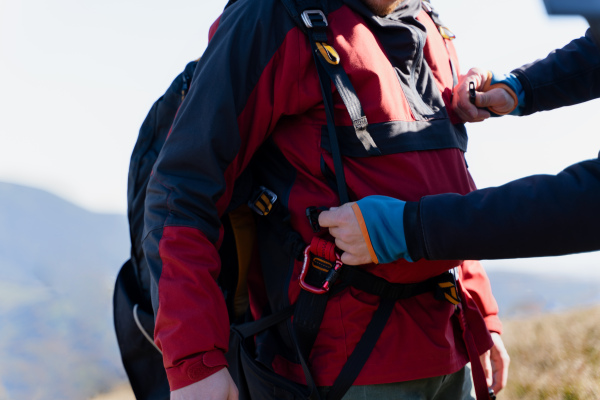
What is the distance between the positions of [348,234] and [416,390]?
0.57m

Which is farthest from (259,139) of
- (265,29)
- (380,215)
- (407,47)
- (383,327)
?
(383,327)

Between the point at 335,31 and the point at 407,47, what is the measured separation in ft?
0.92

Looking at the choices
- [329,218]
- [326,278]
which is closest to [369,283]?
[326,278]

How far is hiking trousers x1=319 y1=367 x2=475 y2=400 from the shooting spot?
154cm

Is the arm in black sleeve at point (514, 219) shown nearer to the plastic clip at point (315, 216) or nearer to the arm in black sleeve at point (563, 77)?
the plastic clip at point (315, 216)

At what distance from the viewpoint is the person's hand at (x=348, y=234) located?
1.47 m

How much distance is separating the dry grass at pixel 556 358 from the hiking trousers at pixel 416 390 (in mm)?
1779

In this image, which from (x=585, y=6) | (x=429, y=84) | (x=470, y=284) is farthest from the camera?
(x=470, y=284)

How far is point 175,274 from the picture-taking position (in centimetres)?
145

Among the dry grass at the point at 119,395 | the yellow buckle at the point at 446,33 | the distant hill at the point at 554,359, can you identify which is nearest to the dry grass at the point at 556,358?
the distant hill at the point at 554,359

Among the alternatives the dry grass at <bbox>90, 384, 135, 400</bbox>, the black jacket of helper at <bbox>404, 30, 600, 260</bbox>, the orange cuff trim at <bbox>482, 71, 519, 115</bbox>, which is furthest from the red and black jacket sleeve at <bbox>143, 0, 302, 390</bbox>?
the dry grass at <bbox>90, 384, 135, 400</bbox>

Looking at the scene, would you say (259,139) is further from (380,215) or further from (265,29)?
(380,215)

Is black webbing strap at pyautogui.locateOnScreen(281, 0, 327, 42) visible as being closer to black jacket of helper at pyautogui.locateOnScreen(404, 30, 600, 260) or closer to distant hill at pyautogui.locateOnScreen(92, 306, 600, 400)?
black jacket of helper at pyautogui.locateOnScreen(404, 30, 600, 260)

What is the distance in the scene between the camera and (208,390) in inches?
54.9
